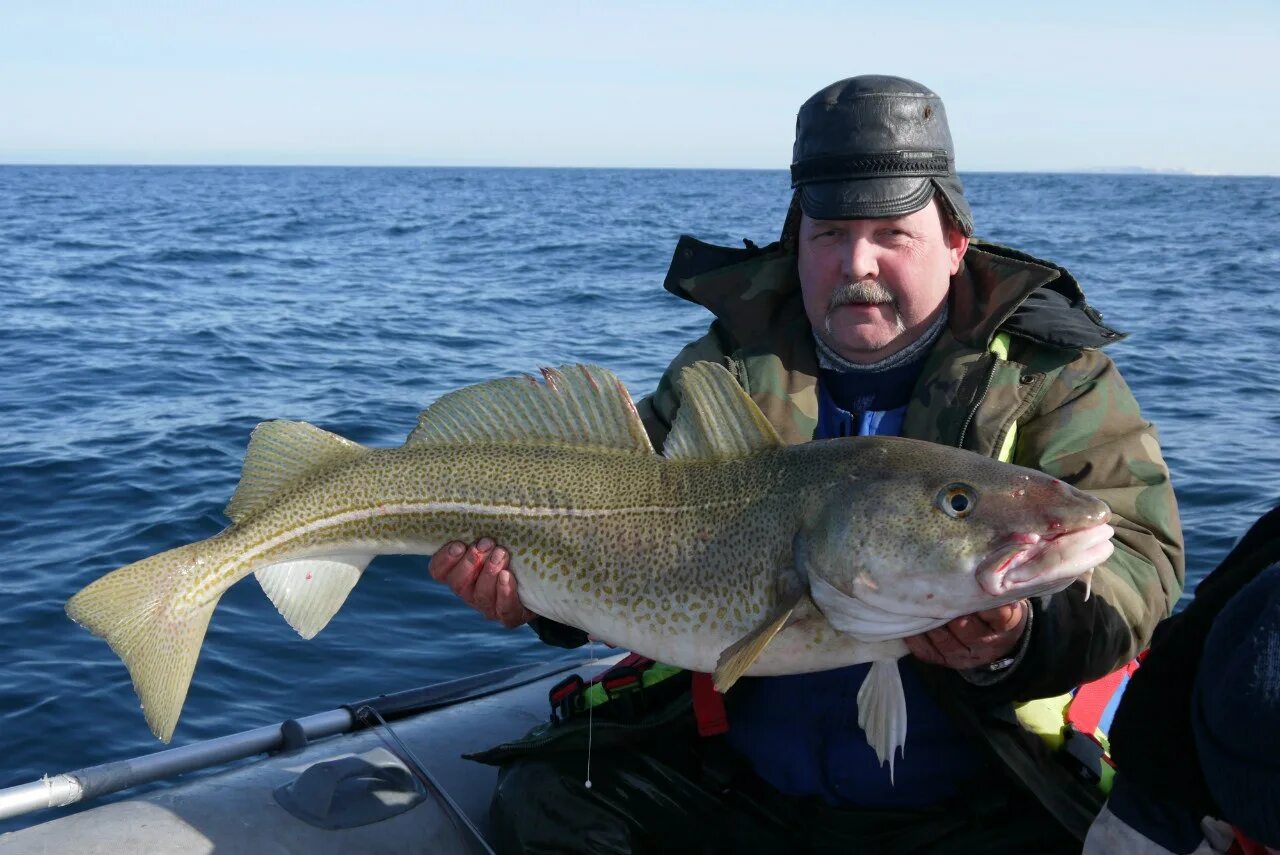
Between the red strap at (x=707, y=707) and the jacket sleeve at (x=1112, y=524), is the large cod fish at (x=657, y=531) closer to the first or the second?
the jacket sleeve at (x=1112, y=524)

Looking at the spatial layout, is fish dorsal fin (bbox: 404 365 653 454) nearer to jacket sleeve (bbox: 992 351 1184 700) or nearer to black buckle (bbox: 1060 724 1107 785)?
jacket sleeve (bbox: 992 351 1184 700)

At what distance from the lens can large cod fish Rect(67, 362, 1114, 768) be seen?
2.96 metres

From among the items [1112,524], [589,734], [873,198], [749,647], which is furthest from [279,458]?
[1112,524]

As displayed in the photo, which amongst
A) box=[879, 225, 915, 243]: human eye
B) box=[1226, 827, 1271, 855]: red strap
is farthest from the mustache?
box=[1226, 827, 1271, 855]: red strap

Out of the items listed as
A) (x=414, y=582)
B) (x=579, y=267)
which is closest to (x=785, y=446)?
(x=414, y=582)

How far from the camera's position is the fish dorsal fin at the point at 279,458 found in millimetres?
3750

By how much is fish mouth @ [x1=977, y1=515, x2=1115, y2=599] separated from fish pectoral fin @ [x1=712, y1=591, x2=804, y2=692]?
1.57 ft

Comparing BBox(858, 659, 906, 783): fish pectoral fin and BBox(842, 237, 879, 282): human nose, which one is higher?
BBox(842, 237, 879, 282): human nose

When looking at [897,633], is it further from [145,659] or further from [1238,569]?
[145,659]

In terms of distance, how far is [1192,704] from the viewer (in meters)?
2.32

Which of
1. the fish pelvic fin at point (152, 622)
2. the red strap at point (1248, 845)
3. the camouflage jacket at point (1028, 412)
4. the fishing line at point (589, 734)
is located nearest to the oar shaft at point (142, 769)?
the fish pelvic fin at point (152, 622)

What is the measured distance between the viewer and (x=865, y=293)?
3.82 metres

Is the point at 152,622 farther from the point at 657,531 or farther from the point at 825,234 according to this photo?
the point at 825,234

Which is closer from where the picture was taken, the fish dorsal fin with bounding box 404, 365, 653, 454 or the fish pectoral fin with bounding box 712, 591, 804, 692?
the fish pectoral fin with bounding box 712, 591, 804, 692
